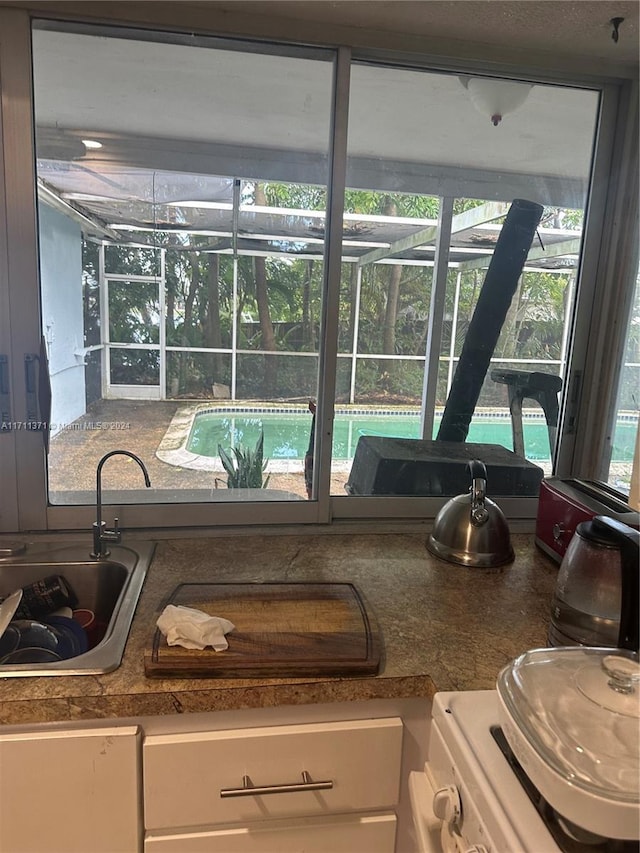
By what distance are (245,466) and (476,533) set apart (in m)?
0.68

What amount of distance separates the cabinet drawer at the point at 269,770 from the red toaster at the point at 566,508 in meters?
0.70

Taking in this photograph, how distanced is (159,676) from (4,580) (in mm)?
664

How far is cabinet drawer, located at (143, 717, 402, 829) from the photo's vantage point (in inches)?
40.0

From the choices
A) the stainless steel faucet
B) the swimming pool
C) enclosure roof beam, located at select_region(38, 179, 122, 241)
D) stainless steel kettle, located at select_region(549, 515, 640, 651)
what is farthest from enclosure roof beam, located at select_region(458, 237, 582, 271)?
the stainless steel faucet

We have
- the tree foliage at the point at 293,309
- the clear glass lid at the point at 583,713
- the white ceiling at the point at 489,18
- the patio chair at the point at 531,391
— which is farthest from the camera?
the patio chair at the point at 531,391

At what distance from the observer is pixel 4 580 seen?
1463 millimetres

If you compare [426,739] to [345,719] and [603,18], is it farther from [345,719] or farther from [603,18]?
[603,18]

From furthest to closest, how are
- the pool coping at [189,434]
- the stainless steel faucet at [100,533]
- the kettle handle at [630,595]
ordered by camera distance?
the pool coping at [189,434]
the stainless steel faucet at [100,533]
the kettle handle at [630,595]

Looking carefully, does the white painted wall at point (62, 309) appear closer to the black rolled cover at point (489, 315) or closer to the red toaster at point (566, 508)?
the black rolled cover at point (489, 315)

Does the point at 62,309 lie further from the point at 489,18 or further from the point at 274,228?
the point at 489,18

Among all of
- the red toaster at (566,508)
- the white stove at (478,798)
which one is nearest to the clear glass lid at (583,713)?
the white stove at (478,798)

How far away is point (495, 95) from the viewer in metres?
1.70

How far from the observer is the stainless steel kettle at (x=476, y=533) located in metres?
1.52

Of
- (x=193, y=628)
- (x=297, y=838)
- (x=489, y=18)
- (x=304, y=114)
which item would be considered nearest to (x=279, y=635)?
(x=193, y=628)
